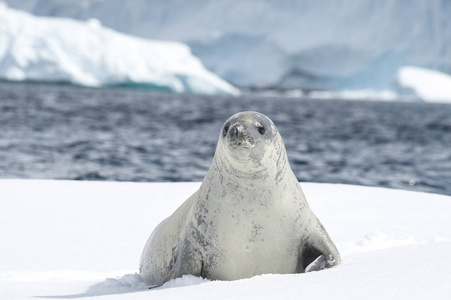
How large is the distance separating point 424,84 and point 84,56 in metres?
16.2

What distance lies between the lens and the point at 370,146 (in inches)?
525

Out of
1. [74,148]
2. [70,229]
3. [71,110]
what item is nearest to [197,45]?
[71,110]

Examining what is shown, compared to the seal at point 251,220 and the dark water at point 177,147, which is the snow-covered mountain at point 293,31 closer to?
the dark water at point 177,147

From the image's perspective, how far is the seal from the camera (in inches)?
102

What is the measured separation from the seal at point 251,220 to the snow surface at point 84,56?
24.4 metres

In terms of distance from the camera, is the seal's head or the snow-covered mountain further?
the snow-covered mountain

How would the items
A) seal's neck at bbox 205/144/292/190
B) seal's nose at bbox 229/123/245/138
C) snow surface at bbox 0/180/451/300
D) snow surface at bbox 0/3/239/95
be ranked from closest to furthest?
snow surface at bbox 0/180/451/300, seal's nose at bbox 229/123/245/138, seal's neck at bbox 205/144/292/190, snow surface at bbox 0/3/239/95

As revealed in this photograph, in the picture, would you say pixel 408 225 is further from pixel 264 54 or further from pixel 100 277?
pixel 264 54

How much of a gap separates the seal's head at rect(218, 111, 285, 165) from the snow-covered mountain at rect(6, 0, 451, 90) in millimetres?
29724

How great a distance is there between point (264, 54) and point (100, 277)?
3072cm

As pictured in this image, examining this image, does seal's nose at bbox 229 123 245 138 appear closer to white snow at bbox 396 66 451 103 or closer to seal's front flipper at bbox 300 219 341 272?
seal's front flipper at bbox 300 219 341 272

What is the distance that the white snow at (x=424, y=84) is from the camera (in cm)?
3194

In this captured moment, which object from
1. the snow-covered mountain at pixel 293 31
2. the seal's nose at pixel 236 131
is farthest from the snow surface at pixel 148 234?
the snow-covered mountain at pixel 293 31

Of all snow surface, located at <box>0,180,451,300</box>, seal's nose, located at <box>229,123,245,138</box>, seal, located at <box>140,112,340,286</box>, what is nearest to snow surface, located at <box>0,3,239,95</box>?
snow surface, located at <box>0,180,451,300</box>
